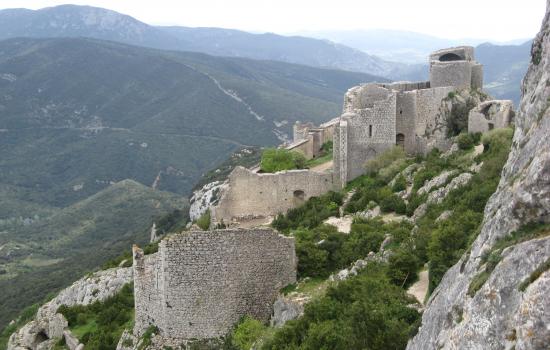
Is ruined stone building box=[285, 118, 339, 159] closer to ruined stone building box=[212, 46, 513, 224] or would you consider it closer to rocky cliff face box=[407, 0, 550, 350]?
ruined stone building box=[212, 46, 513, 224]

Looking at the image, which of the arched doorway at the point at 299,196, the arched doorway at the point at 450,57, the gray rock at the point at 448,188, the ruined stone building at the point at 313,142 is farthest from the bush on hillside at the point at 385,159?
the ruined stone building at the point at 313,142

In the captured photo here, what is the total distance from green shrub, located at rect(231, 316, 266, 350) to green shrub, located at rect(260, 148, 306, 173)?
567 inches

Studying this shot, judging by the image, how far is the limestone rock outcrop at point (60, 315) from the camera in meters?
24.8

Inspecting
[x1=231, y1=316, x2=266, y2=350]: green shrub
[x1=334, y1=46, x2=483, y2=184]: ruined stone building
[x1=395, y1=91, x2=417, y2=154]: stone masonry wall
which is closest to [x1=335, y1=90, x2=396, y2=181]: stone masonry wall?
[x1=334, y1=46, x2=483, y2=184]: ruined stone building

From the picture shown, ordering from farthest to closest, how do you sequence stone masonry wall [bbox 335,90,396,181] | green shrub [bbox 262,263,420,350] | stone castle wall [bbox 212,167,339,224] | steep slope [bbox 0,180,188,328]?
steep slope [bbox 0,180,188,328], stone masonry wall [bbox 335,90,396,181], stone castle wall [bbox 212,167,339,224], green shrub [bbox 262,263,420,350]

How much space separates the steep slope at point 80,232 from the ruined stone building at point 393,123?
4851 cm

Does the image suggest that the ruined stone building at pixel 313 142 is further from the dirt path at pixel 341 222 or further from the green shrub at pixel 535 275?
the green shrub at pixel 535 275

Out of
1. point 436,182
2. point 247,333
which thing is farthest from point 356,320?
point 436,182

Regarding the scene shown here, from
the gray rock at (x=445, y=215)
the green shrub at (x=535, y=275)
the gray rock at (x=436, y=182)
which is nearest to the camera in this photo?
the green shrub at (x=535, y=275)

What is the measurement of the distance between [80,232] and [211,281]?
93.2 metres

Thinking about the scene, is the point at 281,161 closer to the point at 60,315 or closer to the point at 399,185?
the point at 399,185

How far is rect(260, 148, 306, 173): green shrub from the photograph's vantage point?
31469mm

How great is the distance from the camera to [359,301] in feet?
48.0

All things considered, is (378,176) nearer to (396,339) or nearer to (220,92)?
(396,339)
